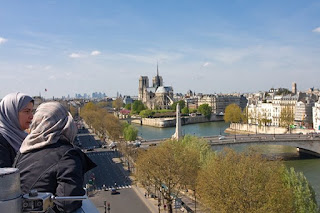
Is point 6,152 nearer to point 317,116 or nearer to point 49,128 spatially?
point 49,128

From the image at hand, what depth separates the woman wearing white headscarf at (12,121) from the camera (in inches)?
108

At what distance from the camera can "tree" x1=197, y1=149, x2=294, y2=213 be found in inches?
547

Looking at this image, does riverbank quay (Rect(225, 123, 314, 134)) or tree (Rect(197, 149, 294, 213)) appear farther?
riverbank quay (Rect(225, 123, 314, 134))

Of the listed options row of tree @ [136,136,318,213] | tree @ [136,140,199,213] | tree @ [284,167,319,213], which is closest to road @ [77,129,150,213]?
tree @ [136,140,199,213]

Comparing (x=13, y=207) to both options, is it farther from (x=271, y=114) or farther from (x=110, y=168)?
(x=271, y=114)

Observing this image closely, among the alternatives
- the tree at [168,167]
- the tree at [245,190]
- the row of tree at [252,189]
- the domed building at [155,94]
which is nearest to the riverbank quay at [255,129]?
the tree at [168,167]

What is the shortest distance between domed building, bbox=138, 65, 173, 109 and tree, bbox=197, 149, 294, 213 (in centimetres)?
10356

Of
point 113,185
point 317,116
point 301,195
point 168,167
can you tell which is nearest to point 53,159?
point 301,195

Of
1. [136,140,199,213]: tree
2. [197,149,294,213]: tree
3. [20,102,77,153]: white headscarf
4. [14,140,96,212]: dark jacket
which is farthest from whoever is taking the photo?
[136,140,199,213]: tree

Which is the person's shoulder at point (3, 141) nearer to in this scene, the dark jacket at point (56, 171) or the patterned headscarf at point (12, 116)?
the patterned headscarf at point (12, 116)

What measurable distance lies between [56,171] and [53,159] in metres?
0.11

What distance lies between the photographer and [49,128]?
2.38m

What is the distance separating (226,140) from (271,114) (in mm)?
32694

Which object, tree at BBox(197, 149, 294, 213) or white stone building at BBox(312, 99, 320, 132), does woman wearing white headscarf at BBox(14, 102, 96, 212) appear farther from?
white stone building at BBox(312, 99, 320, 132)
